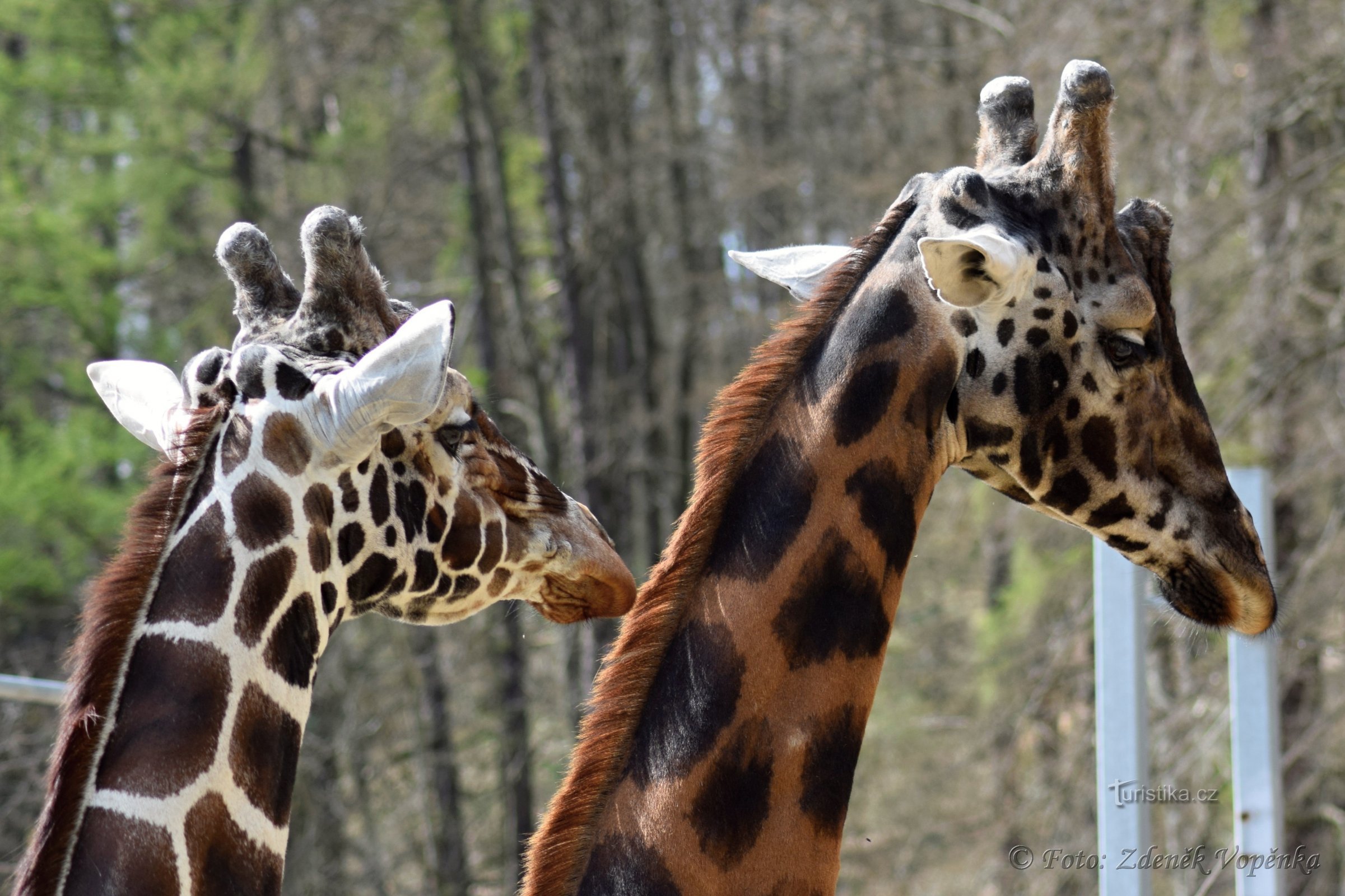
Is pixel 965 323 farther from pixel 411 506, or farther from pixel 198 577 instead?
pixel 198 577

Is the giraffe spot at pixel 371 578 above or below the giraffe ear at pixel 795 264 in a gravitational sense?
below

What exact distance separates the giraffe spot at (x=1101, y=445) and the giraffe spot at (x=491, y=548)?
1387 mm

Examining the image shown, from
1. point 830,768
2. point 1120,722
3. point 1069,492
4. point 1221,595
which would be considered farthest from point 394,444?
point 1120,722

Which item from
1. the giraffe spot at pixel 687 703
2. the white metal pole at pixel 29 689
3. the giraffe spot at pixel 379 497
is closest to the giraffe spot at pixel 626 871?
the giraffe spot at pixel 687 703

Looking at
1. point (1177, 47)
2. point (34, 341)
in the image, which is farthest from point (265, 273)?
point (34, 341)

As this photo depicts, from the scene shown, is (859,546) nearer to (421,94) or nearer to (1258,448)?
(1258,448)

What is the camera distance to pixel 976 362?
301 centimetres

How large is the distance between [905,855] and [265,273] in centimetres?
1222

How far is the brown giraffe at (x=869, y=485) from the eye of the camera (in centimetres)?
272

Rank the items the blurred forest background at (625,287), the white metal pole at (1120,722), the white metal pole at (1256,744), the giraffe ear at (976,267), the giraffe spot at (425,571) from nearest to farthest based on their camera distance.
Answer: the giraffe ear at (976,267) → the giraffe spot at (425,571) → the white metal pole at (1120,722) → the white metal pole at (1256,744) → the blurred forest background at (625,287)

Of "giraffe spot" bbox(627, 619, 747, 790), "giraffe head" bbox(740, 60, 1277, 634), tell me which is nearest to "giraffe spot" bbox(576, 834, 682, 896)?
"giraffe spot" bbox(627, 619, 747, 790)

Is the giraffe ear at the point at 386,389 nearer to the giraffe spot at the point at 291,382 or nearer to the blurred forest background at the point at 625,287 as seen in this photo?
the giraffe spot at the point at 291,382

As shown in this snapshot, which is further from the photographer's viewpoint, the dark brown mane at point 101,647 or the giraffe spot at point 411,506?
the giraffe spot at point 411,506

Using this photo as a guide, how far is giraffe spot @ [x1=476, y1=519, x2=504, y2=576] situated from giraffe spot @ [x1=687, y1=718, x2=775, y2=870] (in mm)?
880
